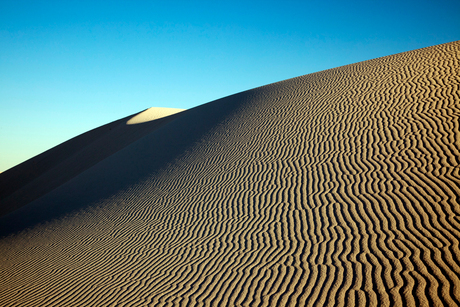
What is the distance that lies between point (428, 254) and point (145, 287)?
5.24m

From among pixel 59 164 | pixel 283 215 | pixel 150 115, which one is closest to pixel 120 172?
pixel 283 215

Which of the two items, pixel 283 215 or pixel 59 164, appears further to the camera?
pixel 59 164

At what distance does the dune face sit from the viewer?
4.83 m

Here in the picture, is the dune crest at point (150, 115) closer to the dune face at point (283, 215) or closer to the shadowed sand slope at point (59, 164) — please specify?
the shadowed sand slope at point (59, 164)

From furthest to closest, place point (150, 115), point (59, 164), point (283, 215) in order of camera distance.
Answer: point (150, 115) → point (59, 164) → point (283, 215)

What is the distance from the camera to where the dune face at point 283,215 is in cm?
483

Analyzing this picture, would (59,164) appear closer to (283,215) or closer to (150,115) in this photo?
(150,115)

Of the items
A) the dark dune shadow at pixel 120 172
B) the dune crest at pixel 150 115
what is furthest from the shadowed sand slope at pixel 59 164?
the dark dune shadow at pixel 120 172

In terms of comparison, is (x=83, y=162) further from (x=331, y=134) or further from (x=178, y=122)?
(x=331, y=134)

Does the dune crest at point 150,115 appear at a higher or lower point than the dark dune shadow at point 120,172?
higher

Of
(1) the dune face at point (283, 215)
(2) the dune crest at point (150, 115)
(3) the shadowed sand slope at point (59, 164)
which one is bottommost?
(1) the dune face at point (283, 215)

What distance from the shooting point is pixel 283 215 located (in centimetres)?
726

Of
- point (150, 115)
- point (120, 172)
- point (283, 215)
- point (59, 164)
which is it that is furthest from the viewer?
point (150, 115)

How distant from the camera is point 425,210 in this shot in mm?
5746
